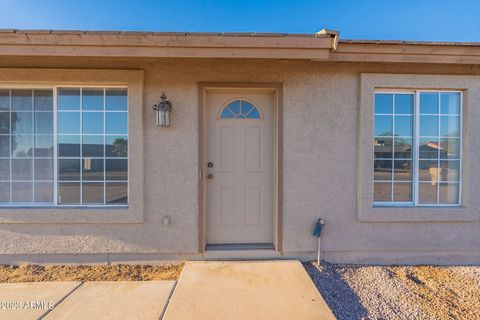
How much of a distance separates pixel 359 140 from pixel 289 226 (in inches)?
69.4

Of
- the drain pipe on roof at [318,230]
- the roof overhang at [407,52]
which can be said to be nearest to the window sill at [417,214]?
the drain pipe on roof at [318,230]

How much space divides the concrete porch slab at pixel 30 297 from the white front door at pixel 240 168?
2099 mm

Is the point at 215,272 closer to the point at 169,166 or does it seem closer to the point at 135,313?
the point at 135,313

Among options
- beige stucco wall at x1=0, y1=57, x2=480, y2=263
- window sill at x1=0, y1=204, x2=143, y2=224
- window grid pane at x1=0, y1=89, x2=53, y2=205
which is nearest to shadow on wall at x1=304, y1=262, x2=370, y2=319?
beige stucco wall at x1=0, y1=57, x2=480, y2=263

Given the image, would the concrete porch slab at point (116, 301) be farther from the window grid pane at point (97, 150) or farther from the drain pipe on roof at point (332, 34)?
the drain pipe on roof at point (332, 34)

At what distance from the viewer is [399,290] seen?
140 inches

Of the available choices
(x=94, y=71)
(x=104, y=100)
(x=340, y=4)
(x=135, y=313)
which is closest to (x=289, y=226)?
(x=135, y=313)

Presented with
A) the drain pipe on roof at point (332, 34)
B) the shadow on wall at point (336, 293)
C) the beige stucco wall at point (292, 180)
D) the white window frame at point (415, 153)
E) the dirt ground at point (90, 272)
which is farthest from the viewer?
the white window frame at point (415, 153)

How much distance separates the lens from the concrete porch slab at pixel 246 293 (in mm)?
2818

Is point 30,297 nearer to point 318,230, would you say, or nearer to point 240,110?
point 240,110

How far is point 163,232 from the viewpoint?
419 cm

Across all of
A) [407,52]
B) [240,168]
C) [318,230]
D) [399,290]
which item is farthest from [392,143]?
[240,168]

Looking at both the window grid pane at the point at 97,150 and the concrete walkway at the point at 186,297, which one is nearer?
the concrete walkway at the point at 186,297

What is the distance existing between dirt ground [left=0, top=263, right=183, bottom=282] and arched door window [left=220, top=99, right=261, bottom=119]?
99.8 inches
